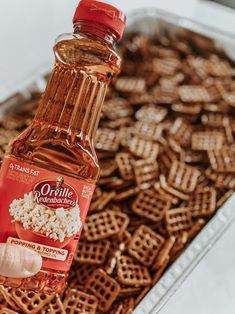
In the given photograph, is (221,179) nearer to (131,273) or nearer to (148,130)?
(148,130)

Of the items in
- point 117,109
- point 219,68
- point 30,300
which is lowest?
point 30,300

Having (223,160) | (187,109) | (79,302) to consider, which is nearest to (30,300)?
(79,302)

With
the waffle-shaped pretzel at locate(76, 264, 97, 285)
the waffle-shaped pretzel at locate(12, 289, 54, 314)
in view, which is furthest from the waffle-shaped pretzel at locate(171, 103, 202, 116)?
the waffle-shaped pretzel at locate(12, 289, 54, 314)

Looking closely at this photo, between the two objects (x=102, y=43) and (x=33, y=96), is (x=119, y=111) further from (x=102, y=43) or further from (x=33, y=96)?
(x=102, y=43)

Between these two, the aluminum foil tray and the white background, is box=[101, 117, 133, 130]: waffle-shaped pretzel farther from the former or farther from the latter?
the aluminum foil tray

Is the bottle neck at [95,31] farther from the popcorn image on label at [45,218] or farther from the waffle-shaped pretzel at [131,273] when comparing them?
the waffle-shaped pretzel at [131,273]

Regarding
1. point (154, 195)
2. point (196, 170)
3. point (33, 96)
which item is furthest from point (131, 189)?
point (33, 96)
